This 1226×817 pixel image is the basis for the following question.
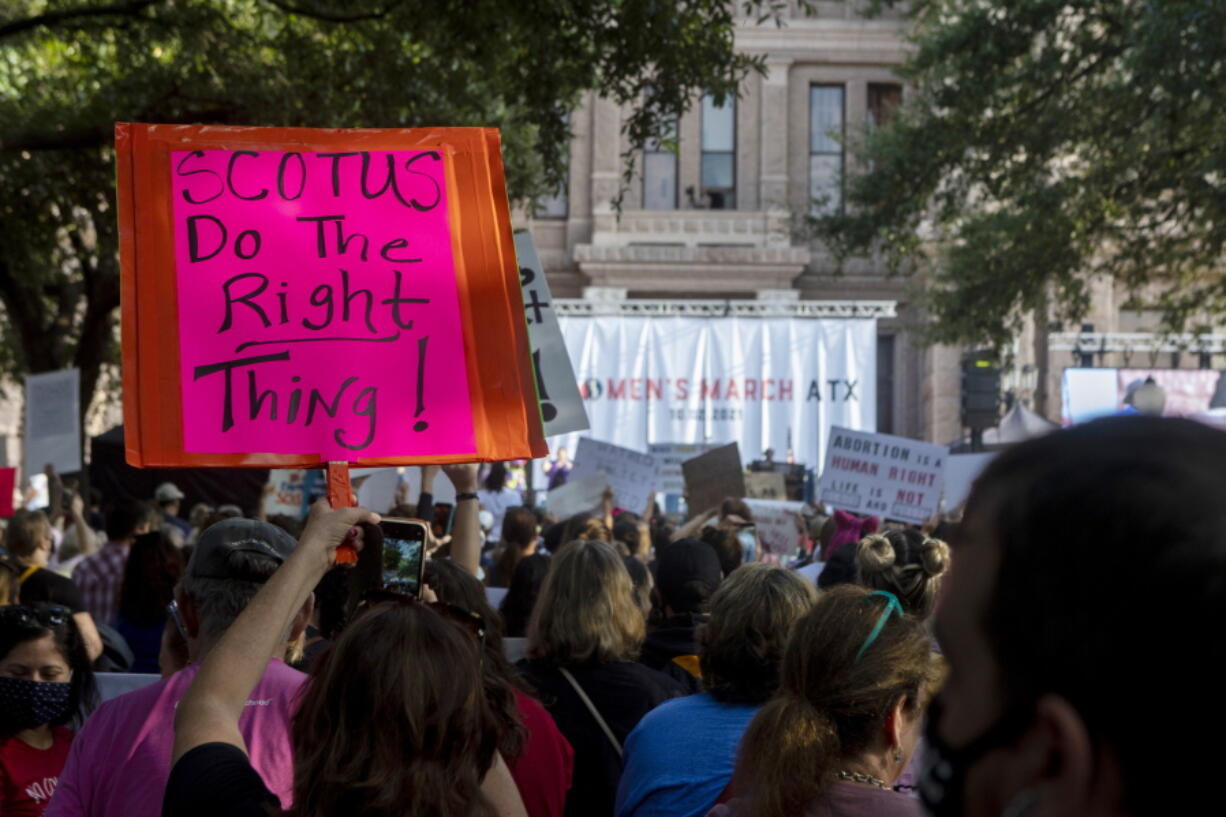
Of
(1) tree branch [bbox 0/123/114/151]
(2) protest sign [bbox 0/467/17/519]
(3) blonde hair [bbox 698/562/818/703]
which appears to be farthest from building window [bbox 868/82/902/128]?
(3) blonde hair [bbox 698/562/818/703]

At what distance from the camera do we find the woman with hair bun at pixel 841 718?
93.4 inches

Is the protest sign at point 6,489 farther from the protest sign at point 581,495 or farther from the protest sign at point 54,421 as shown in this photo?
the protest sign at point 581,495

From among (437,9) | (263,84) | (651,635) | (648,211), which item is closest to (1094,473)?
(651,635)

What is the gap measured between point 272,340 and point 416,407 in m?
0.34

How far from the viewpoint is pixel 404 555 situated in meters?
2.79

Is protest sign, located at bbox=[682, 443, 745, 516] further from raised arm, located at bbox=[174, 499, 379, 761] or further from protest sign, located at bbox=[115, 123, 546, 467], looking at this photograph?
raised arm, located at bbox=[174, 499, 379, 761]

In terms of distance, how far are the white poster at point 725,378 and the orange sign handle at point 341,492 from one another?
1948 cm

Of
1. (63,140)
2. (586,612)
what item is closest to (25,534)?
(586,612)

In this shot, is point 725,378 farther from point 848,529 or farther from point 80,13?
point 848,529

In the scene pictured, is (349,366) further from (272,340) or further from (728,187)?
(728,187)

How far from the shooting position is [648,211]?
106 feet

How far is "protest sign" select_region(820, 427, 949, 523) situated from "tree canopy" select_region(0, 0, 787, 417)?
→ 2860 millimetres

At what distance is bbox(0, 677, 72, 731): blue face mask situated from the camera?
139 inches

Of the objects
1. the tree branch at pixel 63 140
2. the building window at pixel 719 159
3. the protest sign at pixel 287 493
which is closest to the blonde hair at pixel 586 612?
the tree branch at pixel 63 140
